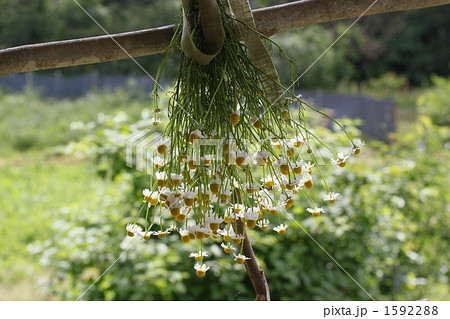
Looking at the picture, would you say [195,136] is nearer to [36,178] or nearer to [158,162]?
[158,162]

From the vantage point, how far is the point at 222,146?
1.32ft

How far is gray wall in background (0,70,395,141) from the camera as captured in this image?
5.00 m

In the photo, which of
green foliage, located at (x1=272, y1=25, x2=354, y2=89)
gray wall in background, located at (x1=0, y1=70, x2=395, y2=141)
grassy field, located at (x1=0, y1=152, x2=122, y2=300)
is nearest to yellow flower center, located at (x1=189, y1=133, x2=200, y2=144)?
grassy field, located at (x1=0, y1=152, x2=122, y2=300)

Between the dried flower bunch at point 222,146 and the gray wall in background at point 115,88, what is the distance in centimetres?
462

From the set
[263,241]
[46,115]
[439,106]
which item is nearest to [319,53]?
[439,106]

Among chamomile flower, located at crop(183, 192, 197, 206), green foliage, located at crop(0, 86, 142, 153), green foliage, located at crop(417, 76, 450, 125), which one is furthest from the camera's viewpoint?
green foliage, located at crop(417, 76, 450, 125)

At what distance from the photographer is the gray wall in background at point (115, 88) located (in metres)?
5.00

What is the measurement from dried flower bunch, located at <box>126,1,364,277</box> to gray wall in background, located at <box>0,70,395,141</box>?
182 inches

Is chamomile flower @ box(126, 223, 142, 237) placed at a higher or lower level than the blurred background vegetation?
higher

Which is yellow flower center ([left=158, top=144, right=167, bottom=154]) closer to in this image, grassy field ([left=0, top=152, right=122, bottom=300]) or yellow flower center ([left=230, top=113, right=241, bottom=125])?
yellow flower center ([left=230, top=113, right=241, bottom=125])

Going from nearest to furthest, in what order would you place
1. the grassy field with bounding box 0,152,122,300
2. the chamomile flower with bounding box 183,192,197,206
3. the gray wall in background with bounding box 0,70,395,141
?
1. the chamomile flower with bounding box 183,192,197,206
2. the grassy field with bounding box 0,152,122,300
3. the gray wall in background with bounding box 0,70,395,141

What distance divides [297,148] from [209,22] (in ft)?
0.47

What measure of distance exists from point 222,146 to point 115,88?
16.0ft

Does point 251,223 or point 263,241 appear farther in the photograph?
point 263,241
